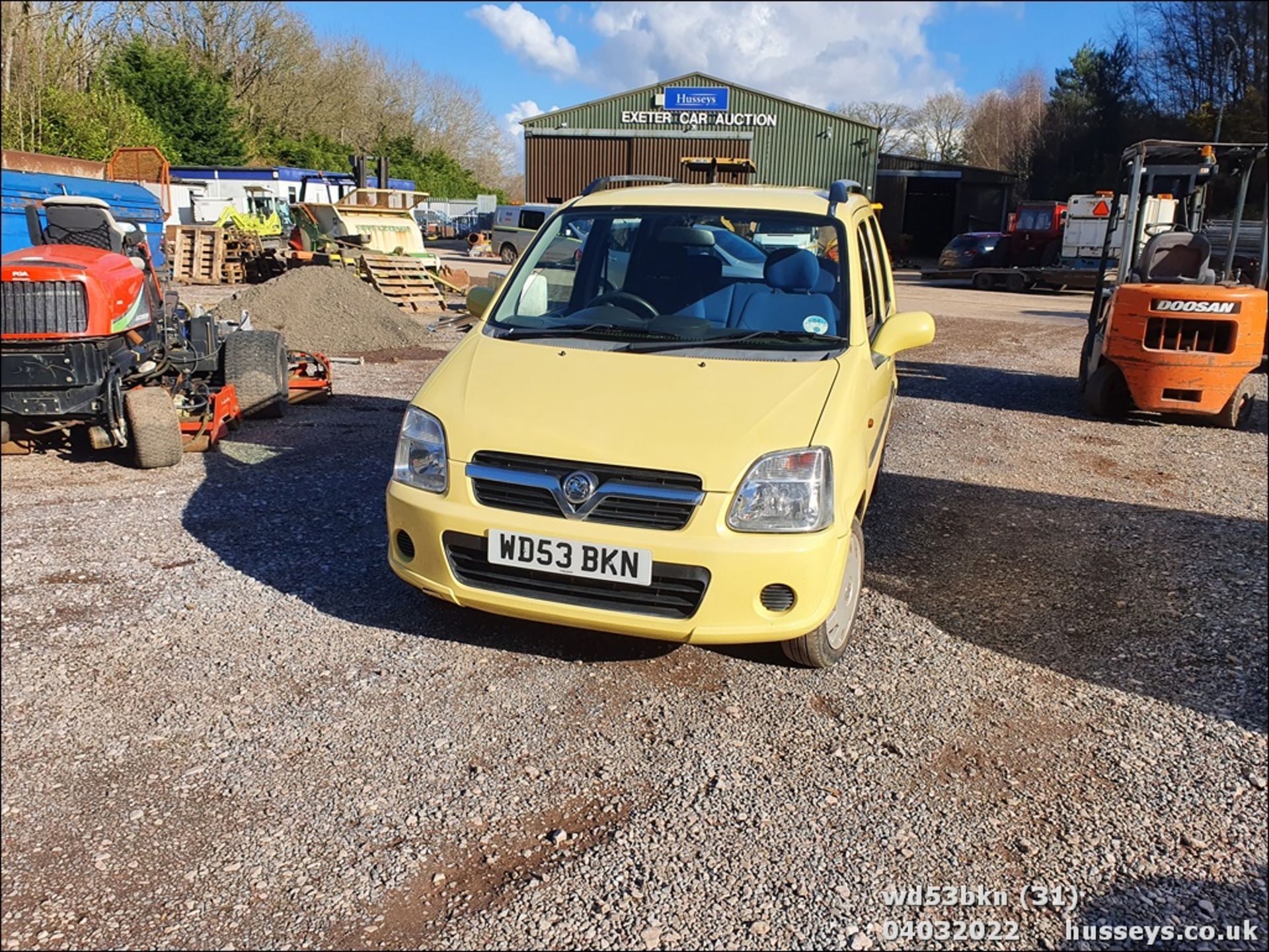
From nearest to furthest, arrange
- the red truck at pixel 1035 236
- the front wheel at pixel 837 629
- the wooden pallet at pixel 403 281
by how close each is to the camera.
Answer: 1. the front wheel at pixel 837 629
2. the wooden pallet at pixel 403 281
3. the red truck at pixel 1035 236

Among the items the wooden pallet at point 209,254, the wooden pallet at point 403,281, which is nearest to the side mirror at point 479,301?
the wooden pallet at point 403,281

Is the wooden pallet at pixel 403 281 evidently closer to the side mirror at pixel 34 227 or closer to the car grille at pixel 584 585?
the car grille at pixel 584 585

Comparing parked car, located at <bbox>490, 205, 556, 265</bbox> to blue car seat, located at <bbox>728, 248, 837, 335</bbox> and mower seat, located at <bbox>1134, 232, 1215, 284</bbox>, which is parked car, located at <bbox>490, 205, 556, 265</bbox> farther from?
blue car seat, located at <bbox>728, 248, 837, 335</bbox>

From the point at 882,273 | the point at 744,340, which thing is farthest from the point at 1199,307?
the point at 744,340

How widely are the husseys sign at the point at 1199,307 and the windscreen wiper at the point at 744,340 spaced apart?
5.63 metres

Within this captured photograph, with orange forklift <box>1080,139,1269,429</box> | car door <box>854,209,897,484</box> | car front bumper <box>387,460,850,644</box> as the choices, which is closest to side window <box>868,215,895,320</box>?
car door <box>854,209,897,484</box>

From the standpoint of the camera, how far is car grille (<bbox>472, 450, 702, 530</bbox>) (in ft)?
10.4

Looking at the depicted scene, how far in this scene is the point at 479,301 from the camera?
454 cm

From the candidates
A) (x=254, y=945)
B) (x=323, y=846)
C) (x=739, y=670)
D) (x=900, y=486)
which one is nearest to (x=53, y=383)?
(x=323, y=846)

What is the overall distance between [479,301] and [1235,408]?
24.2ft

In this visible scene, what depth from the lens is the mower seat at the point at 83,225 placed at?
3.02 meters

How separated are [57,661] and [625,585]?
169 cm

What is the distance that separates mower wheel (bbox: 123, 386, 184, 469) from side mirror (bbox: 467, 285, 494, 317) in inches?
79.1

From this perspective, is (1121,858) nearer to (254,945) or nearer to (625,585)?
(625,585)
